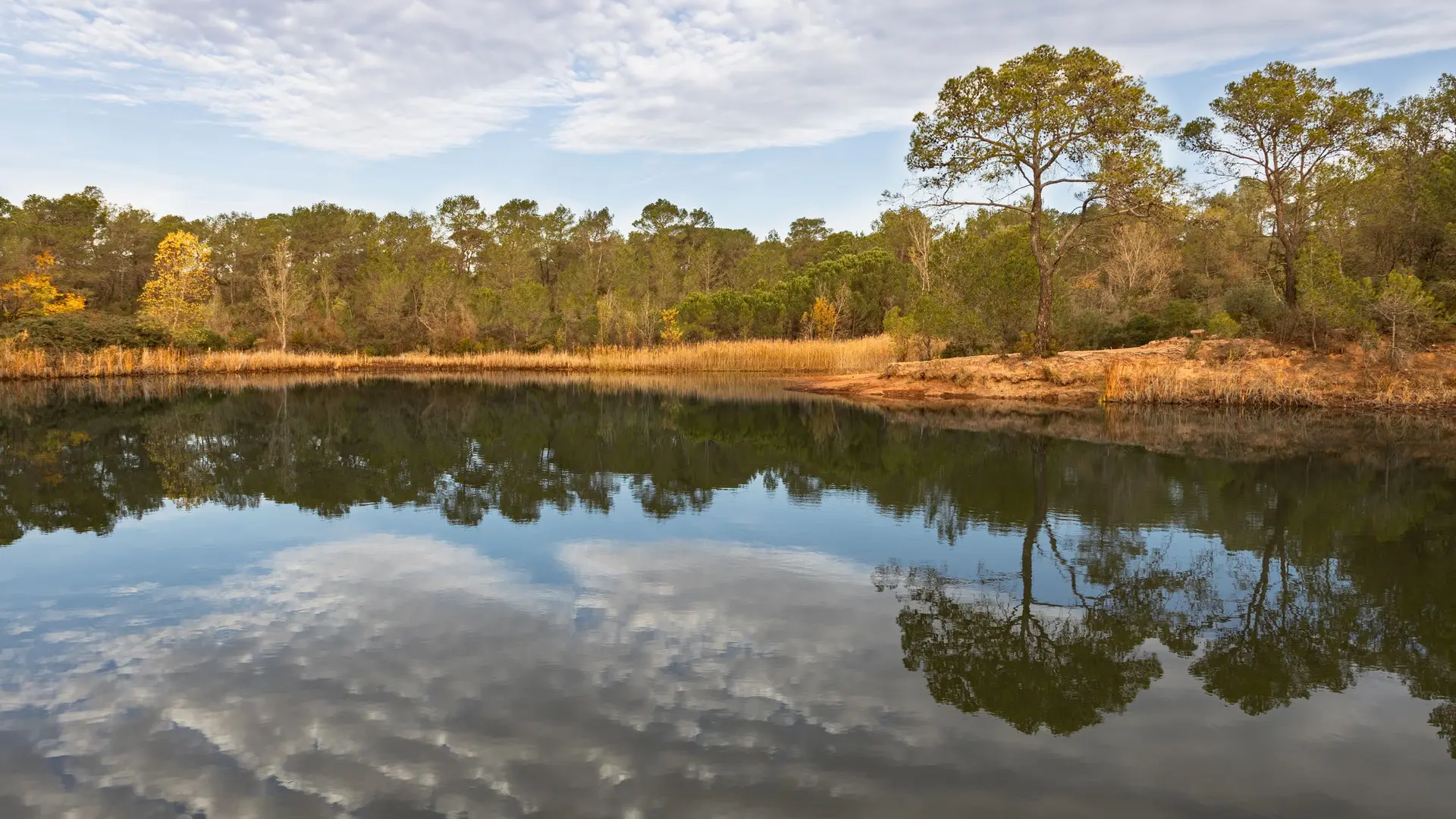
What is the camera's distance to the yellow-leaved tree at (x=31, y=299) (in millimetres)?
56156

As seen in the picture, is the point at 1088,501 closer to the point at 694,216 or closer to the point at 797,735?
the point at 797,735

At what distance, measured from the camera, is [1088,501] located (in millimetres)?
14711

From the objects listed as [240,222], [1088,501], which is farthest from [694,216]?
[1088,501]

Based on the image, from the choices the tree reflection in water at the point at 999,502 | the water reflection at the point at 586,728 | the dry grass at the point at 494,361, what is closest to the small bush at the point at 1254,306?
the tree reflection in water at the point at 999,502

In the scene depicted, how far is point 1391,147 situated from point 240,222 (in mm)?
92470

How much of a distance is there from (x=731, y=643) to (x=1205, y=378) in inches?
1129

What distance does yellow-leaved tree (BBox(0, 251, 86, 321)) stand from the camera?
56.2m

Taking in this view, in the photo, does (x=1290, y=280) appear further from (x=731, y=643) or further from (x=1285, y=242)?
(x=731, y=643)

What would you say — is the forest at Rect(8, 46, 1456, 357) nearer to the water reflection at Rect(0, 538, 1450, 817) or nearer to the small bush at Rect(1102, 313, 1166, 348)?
the small bush at Rect(1102, 313, 1166, 348)

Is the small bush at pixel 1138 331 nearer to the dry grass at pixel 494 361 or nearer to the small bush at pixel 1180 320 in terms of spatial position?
the small bush at pixel 1180 320

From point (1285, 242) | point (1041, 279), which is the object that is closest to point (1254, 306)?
point (1285, 242)

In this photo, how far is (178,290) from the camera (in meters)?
55.5

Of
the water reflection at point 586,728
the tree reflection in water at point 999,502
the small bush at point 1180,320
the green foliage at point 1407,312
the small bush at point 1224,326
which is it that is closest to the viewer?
the water reflection at point 586,728

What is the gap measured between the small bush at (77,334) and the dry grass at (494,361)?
0.68 meters
